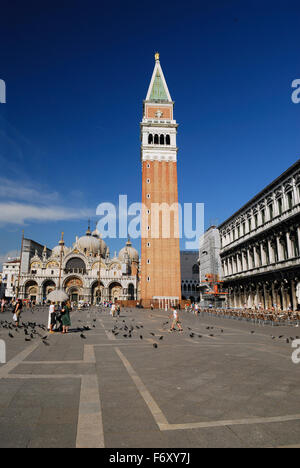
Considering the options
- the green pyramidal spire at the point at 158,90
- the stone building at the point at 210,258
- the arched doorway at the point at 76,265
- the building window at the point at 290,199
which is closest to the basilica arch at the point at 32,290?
the arched doorway at the point at 76,265

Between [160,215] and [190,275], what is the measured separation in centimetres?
4050

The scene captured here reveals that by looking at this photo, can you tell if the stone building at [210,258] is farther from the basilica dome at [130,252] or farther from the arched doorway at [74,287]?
the basilica dome at [130,252]

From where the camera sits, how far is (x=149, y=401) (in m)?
4.70

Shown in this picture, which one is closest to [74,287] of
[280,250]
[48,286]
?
[48,286]

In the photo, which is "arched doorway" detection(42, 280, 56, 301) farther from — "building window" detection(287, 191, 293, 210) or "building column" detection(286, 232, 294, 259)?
"building window" detection(287, 191, 293, 210)

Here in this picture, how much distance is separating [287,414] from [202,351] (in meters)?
5.50

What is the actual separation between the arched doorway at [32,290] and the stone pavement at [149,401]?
72.6 metres

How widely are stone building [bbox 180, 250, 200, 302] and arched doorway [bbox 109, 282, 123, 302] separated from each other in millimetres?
21120

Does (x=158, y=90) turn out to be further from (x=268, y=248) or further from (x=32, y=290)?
(x=32, y=290)

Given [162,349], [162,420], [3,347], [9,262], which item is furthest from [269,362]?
[9,262]

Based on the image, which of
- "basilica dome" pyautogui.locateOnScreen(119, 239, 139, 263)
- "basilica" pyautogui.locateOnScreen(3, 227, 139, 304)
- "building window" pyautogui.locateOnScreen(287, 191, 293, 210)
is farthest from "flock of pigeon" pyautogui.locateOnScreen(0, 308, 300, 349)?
"basilica dome" pyautogui.locateOnScreen(119, 239, 139, 263)

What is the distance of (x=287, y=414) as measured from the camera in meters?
4.21

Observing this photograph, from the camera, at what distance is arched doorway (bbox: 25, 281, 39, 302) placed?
7562cm

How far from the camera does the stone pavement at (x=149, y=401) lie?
345cm
